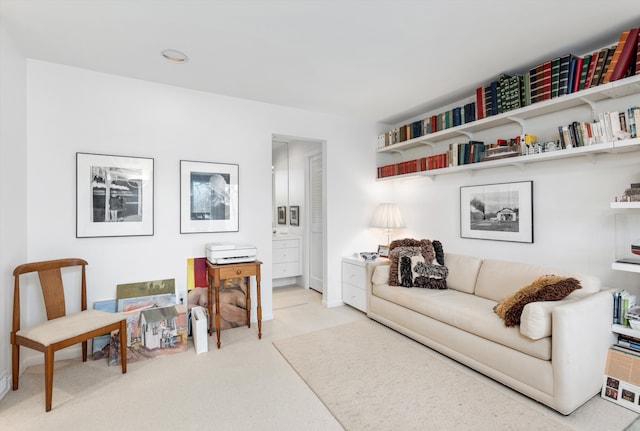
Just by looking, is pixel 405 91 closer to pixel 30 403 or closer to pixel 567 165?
pixel 567 165

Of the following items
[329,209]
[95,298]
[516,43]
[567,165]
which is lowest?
[95,298]

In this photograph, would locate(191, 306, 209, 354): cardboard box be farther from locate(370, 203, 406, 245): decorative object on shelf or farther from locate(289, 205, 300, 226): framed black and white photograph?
locate(289, 205, 300, 226): framed black and white photograph

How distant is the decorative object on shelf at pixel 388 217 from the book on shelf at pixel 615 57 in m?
2.36

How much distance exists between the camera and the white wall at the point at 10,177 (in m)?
2.14

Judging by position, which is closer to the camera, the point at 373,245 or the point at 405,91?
the point at 405,91

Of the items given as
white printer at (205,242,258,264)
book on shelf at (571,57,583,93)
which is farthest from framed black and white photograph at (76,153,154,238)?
book on shelf at (571,57,583,93)

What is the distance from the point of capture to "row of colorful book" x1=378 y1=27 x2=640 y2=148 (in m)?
2.09

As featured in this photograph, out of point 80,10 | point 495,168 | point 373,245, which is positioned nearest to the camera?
point 80,10

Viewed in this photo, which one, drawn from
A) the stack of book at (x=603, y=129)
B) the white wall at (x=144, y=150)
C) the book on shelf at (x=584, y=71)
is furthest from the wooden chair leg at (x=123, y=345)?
the book on shelf at (x=584, y=71)

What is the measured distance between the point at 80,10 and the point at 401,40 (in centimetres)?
216

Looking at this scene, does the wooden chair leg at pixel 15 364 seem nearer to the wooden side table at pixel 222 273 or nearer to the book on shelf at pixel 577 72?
the wooden side table at pixel 222 273

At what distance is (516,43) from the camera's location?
91.4 inches

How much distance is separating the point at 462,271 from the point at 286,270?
9.13ft

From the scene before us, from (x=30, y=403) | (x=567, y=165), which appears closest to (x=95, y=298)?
(x=30, y=403)
